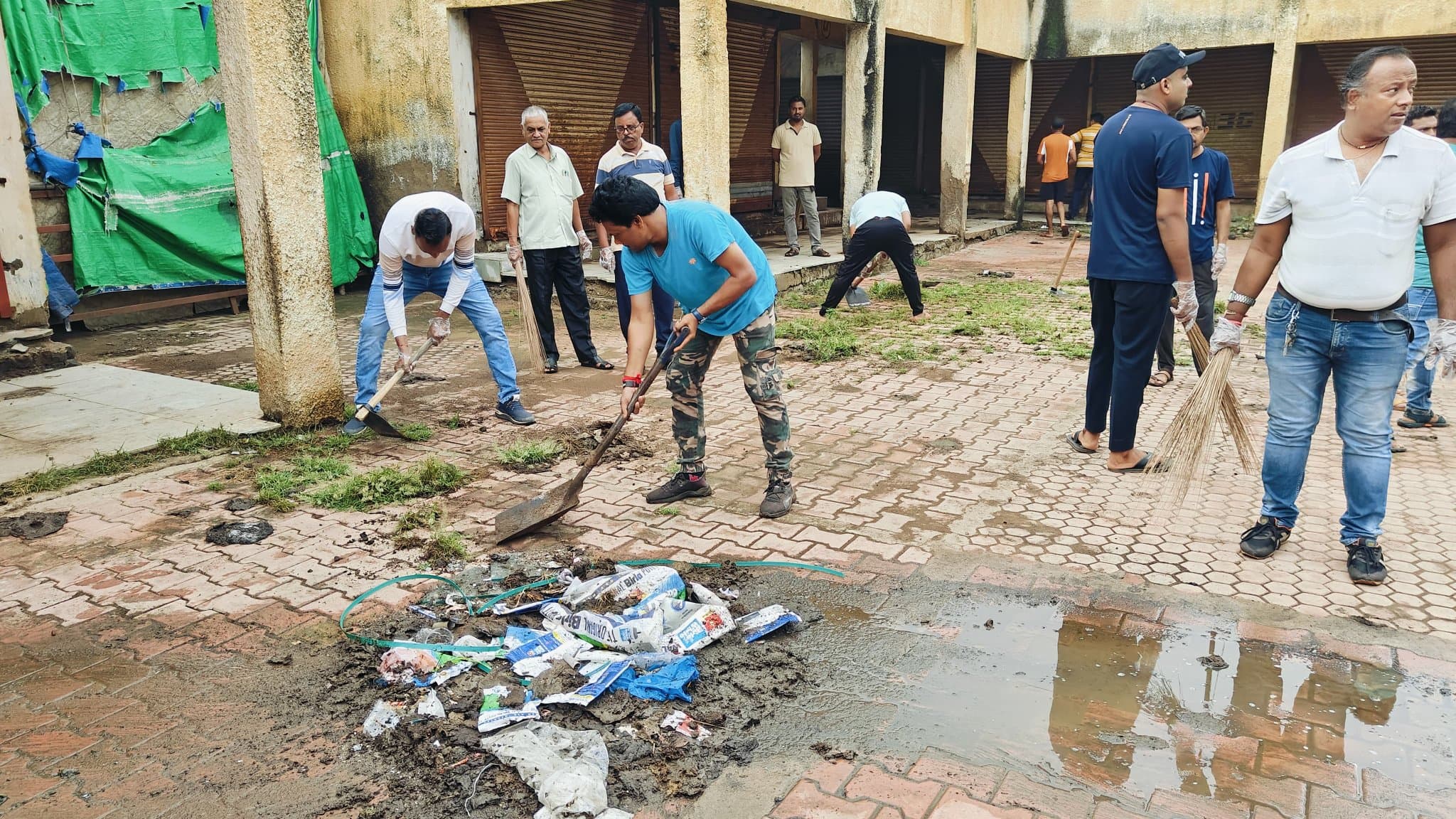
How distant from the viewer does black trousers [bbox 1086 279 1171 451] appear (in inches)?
188

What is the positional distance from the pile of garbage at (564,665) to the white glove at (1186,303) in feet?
8.58

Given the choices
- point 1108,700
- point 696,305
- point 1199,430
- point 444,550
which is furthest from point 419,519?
point 1199,430

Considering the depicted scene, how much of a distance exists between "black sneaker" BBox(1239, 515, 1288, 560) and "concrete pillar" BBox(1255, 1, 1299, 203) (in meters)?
12.5

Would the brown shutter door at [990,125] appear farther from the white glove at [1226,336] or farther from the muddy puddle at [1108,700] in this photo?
the muddy puddle at [1108,700]

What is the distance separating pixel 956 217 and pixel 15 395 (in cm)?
1213

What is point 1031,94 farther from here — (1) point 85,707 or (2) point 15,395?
(1) point 85,707

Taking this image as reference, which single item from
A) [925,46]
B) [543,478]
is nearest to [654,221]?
[543,478]

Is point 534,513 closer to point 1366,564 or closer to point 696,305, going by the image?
point 696,305

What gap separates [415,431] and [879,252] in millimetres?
5005

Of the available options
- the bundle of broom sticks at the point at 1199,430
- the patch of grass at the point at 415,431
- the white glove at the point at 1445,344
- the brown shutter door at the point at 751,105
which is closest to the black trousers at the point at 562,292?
the patch of grass at the point at 415,431

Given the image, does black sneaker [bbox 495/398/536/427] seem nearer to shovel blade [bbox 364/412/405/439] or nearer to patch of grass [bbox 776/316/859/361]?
shovel blade [bbox 364/412/405/439]

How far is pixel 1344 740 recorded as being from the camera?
110 inches

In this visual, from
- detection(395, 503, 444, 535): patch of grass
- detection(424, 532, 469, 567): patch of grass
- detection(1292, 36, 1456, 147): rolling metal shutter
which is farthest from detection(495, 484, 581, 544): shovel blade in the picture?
detection(1292, 36, 1456, 147): rolling metal shutter

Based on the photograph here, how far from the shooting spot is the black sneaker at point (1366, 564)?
372 centimetres
